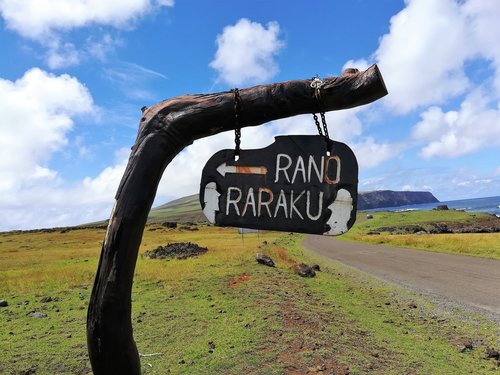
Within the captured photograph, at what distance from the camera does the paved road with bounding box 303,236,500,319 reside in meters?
14.4

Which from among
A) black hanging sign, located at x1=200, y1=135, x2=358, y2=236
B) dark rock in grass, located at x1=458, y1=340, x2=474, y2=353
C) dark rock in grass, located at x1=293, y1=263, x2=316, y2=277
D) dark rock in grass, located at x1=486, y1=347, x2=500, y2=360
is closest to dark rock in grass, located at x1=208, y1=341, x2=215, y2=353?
dark rock in grass, located at x1=458, y1=340, x2=474, y2=353

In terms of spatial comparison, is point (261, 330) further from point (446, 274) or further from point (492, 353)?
point (446, 274)

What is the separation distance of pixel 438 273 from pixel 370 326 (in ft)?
38.1

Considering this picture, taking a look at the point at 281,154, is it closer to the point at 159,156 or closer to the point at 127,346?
the point at 159,156

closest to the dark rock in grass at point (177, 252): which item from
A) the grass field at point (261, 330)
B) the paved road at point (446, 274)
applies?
the paved road at point (446, 274)

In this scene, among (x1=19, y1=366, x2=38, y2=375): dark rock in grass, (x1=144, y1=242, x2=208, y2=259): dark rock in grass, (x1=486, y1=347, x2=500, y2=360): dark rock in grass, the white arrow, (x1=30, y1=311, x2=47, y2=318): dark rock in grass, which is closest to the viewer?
the white arrow

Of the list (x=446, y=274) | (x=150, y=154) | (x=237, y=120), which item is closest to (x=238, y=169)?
(x=237, y=120)

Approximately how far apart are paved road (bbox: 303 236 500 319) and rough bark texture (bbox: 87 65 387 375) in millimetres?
12474

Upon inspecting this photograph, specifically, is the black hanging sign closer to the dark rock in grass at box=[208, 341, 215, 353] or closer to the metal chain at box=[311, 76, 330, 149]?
the metal chain at box=[311, 76, 330, 149]

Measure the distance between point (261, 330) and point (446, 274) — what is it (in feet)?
47.2

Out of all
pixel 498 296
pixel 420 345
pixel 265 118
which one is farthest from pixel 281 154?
pixel 498 296

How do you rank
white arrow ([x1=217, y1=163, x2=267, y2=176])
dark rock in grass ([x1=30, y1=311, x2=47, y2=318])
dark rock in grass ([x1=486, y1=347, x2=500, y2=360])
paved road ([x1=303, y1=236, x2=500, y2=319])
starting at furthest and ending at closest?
1. paved road ([x1=303, y1=236, x2=500, y2=319])
2. dark rock in grass ([x1=30, y1=311, x2=47, y2=318])
3. dark rock in grass ([x1=486, y1=347, x2=500, y2=360])
4. white arrow ([x1=217, y1=163, x2=267, y2=176])

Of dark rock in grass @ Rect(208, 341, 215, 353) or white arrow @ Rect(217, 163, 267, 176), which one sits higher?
white arrow @ Rect(217, 163, 267, 176)

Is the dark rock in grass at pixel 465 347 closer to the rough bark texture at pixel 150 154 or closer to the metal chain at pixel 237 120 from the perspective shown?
the rough bark texture at pixel 150 154
